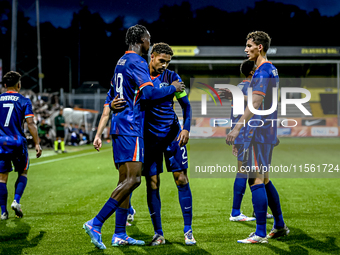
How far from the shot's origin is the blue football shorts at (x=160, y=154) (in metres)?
4.35

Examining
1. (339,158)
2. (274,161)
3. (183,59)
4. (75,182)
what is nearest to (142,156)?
(75,182)

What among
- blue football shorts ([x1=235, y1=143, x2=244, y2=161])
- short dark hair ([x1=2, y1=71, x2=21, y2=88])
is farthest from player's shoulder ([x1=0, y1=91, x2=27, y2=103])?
blue football shorts ([x1=235, y1=143, x2=244, y2=161])

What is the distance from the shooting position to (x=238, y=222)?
5.41m

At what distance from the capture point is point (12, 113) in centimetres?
568

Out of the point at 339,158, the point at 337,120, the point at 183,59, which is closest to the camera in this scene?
the point at 339,158

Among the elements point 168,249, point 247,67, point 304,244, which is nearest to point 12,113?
Result: point 168,249

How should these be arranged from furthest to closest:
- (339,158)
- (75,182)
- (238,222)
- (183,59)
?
1. (183,59)
2. (339,158)
3. (75,182)
4. (238,222)

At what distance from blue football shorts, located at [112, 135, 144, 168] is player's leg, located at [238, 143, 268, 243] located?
1147 mm

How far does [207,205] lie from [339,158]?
1025 centimetres

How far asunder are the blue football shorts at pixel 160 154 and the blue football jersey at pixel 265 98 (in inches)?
29.4

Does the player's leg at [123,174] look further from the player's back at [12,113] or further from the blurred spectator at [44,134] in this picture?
the blurred spectator at [44,134]

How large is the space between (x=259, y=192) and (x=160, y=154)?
112 centimetres

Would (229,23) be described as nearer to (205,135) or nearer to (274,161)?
(205,135)

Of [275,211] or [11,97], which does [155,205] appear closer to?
[275,211]
